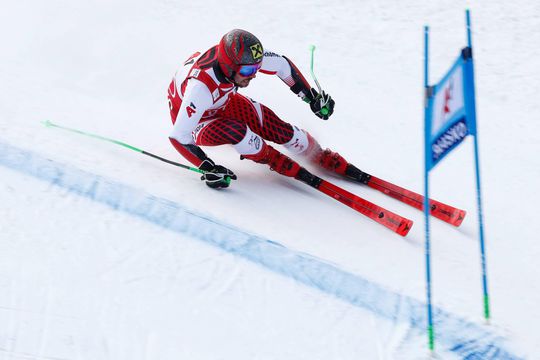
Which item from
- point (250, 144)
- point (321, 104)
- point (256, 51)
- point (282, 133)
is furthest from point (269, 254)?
point (321, 104)

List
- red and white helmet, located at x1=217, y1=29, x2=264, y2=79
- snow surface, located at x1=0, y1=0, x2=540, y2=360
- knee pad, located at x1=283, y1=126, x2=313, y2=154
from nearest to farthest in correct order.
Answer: snow surface, located at x1=0, y1=0, x2=540, y2=360
red and white helmet, located at x1=217, y1=29, x2=264, y2=79
knee pad, located at x1=283, y1=126, x2=313, y2=154

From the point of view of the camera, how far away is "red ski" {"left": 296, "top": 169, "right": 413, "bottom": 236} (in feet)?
14.0

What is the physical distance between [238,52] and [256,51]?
0.43 ft

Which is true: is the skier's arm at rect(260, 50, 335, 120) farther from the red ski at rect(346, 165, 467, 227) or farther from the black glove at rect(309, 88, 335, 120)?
the red ski at rect(346, 165, 467, 227)

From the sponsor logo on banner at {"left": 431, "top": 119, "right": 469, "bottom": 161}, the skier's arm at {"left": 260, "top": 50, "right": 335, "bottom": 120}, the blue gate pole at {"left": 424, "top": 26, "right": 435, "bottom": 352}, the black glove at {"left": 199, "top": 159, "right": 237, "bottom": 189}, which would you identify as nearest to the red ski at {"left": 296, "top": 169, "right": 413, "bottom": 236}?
the skier's arm at {"left": 260, "top": 50, "right": 335, "bottom": 120}

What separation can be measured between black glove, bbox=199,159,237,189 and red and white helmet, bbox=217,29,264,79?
0.68m

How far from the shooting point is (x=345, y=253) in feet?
13.0

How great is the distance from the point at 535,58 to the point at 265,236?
413 cm

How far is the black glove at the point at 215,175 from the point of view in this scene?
4320 millimetres

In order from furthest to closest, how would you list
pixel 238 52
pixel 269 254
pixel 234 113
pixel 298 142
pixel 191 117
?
pixel 298 142
pixel 234 113
pixel 191 117
pixel 238 52
pixel 269 254

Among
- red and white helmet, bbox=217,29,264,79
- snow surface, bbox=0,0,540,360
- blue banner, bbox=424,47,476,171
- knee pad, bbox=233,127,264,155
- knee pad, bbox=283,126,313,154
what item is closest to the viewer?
blue banner, bbox=424,47,476,171

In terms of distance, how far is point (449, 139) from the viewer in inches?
117

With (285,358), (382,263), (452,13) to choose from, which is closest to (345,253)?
(382,263)

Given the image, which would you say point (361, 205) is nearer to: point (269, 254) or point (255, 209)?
point (255, 209)
